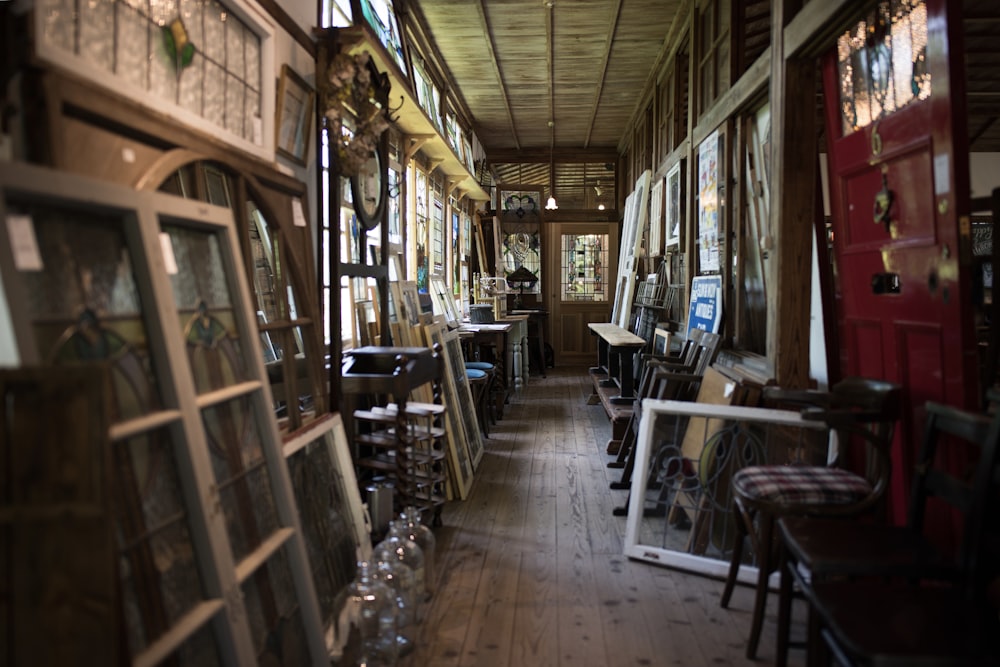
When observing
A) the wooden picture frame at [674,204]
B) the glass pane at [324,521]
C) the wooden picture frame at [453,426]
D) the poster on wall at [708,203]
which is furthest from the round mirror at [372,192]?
the wooden picture frame at [674,204]

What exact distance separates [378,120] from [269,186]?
39.2 inches

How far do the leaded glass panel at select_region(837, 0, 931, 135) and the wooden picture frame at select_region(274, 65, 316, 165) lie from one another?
91.0 inches

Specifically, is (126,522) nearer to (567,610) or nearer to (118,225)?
(118,225)

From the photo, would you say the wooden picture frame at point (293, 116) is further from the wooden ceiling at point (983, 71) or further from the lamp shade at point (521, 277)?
the lamp shade at point (521, 277)

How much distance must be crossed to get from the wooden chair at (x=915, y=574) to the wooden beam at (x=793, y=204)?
1151 mm

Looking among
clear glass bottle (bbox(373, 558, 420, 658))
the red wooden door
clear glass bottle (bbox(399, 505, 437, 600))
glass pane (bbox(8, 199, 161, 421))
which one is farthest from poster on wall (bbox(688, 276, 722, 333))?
glass pane (bbox(8, 199, 161, 421))

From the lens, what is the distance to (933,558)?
1718 millimetres

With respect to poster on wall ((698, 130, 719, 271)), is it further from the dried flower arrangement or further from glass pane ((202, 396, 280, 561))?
glass pane ((202, 396, 280, 561))

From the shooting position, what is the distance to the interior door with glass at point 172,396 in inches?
49.8

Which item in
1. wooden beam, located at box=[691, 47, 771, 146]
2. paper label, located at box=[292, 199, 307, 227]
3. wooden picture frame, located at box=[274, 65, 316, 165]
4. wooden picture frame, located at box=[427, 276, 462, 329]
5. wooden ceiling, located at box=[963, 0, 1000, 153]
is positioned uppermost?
wooden ceiling, located at box=[963, 0, 1000, 153]

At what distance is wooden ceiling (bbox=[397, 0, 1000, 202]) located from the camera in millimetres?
5617

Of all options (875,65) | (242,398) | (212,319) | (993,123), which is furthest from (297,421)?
(993,123)

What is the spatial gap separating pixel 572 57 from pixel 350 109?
4293 millimetres

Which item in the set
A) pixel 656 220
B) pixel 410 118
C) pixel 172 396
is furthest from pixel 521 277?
pixel 172 396
